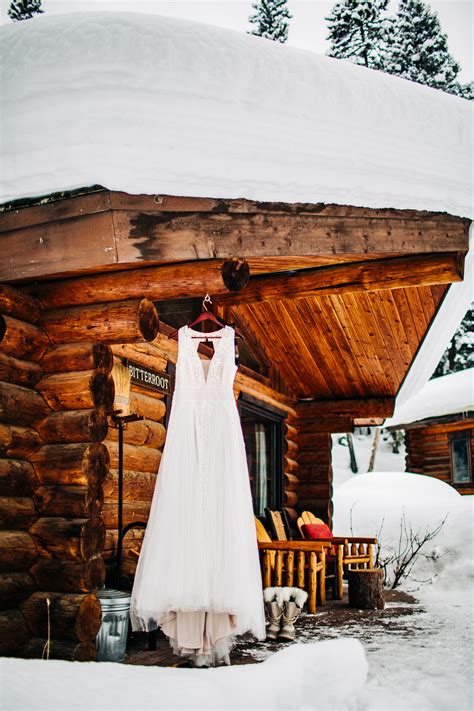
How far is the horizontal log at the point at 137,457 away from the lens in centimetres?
541

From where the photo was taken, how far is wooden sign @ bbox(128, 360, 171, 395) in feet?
18.3

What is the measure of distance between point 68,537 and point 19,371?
3.67 feet

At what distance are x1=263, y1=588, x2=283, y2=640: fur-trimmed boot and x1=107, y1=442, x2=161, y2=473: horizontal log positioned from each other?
4.78 ft

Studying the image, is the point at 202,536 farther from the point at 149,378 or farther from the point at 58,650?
the point at 149,378

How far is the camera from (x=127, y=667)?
2.61 metres

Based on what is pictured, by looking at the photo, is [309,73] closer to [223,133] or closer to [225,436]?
[223,133]

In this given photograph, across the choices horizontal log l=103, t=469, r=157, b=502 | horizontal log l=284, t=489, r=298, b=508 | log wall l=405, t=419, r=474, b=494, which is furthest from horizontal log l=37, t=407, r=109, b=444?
log wall l=405, t=419, r=474, b=494

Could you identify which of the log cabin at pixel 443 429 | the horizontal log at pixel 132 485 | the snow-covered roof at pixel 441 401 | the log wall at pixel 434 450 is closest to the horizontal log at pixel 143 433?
the horizontal log at pixel 132 485

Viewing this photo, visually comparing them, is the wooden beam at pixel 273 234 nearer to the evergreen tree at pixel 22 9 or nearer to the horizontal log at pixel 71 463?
the horizontal log at pixel 71 463

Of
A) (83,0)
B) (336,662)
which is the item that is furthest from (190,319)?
(83,0)

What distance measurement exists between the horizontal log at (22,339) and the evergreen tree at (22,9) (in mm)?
17293

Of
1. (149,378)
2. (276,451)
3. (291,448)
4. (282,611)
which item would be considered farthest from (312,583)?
(291,448)

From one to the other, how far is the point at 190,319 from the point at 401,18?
1750 cm

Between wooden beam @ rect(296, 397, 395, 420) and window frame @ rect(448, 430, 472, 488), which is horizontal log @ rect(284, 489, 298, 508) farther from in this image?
window frame @ rect(448, 430, 472, 488)
